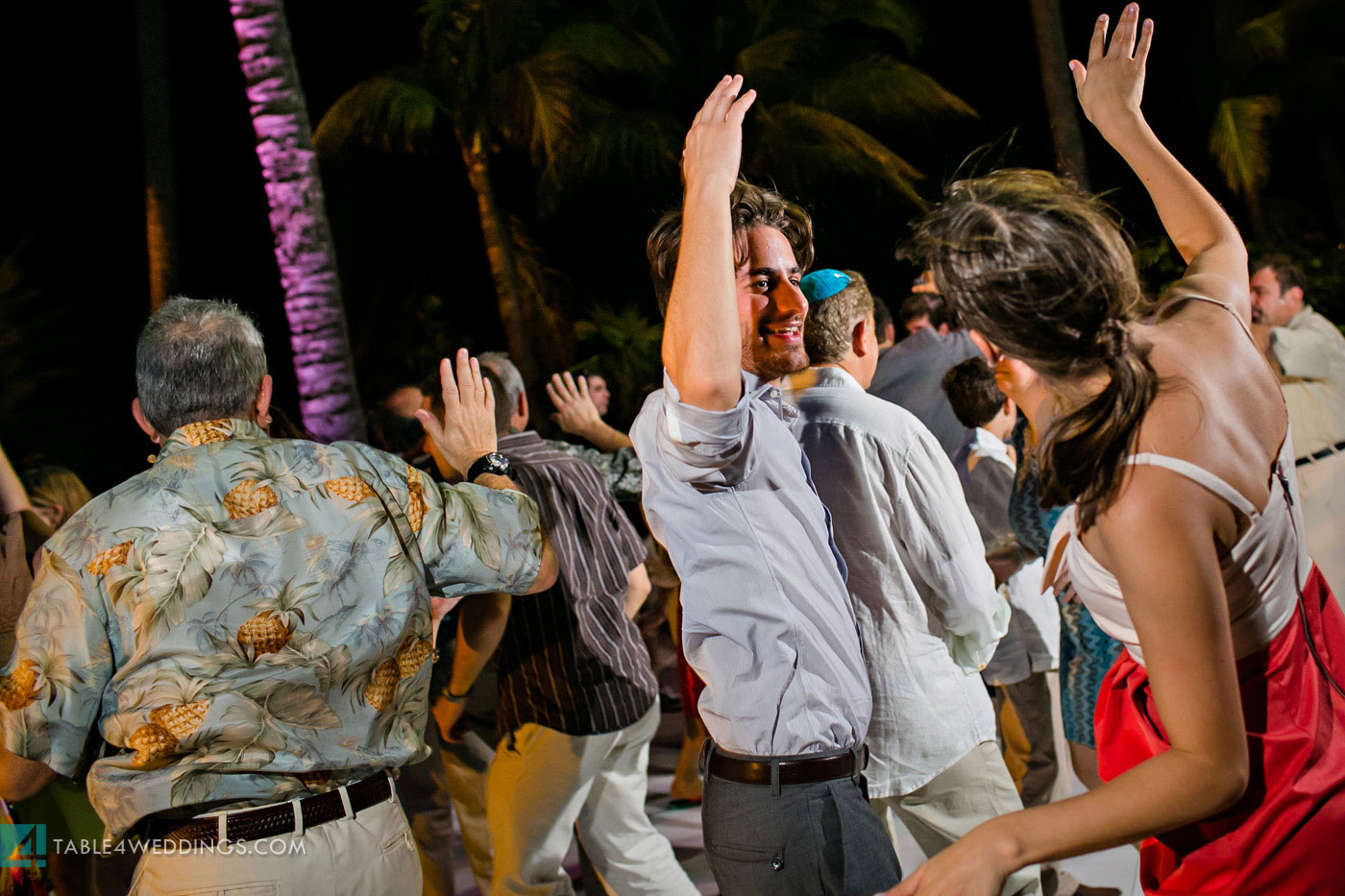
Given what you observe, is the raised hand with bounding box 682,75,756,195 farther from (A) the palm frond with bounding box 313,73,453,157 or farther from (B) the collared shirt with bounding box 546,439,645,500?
(A) the palm frond with bounding box 313,73,453,157

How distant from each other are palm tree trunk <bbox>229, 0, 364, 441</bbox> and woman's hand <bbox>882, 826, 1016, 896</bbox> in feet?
24.0

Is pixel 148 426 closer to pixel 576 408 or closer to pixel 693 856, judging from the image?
pixel 576 408

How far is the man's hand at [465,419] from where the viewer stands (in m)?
3.10

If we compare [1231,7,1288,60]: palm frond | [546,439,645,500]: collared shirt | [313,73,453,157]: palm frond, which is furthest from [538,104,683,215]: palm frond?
[546,439,645,500]: collared shirt

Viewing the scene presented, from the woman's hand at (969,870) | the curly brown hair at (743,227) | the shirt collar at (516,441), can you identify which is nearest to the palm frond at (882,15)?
the shirt collar at (516,441)

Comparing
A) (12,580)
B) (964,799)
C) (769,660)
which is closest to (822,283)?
(769,660)

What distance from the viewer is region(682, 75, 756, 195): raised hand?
6.57 feet

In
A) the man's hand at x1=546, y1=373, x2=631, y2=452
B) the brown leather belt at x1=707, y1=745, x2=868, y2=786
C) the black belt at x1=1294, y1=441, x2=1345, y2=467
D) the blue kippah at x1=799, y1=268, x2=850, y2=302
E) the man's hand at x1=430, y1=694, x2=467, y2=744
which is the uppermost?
the blue kippah at x1=799, y1=268, x2=850, y2=302

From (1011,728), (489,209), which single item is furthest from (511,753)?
(489,209)

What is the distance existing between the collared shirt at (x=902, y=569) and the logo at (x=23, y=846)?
287 centimetres

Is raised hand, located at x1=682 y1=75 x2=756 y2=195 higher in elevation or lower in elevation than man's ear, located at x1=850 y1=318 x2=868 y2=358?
higher

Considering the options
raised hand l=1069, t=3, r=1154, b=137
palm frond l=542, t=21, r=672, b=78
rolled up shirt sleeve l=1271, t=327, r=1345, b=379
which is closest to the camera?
raised hand l=1069, t=3, r=1154, b=137

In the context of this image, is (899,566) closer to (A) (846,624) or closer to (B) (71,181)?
(A) (846,624)

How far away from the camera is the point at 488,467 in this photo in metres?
3.01
